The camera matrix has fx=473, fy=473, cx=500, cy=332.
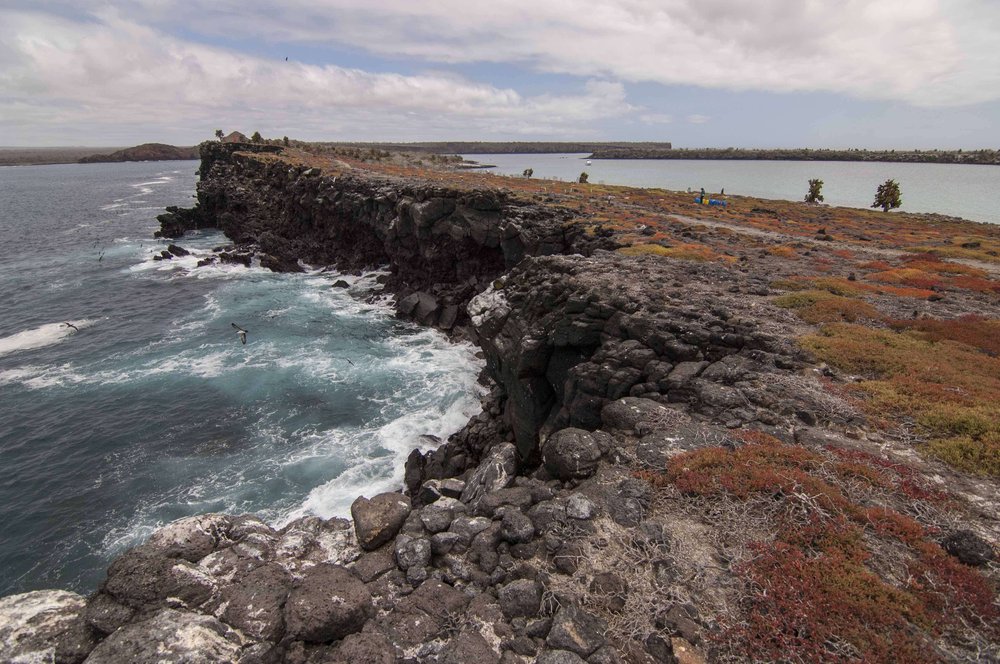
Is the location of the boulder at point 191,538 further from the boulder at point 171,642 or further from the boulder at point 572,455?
the boulder at point 572,455

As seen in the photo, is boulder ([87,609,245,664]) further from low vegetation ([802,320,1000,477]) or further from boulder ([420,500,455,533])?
low vegetation ([802,320,1000,477])

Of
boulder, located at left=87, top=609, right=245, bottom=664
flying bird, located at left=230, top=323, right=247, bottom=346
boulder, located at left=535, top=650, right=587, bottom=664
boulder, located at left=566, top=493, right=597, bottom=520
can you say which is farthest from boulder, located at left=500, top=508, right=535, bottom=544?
flying bird, located at left=230, top=323, right=247, bottom=346

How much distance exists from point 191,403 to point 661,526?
3453 cm

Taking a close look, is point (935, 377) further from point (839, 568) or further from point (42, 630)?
point (42, 630)

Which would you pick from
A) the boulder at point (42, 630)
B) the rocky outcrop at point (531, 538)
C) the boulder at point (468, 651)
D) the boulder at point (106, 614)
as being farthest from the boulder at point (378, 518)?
the boulder at point (42, 630)

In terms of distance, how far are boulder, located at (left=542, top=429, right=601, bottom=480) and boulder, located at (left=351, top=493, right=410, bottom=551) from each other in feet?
14.7

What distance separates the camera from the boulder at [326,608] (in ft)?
29.7

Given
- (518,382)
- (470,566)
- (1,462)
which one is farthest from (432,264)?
(470,566)

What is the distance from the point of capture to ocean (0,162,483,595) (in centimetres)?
2422

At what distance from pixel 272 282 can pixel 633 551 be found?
213 feet

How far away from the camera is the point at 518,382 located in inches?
957

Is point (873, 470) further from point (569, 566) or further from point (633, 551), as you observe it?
point (569, 566)

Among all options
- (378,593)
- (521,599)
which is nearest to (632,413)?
(521,599)

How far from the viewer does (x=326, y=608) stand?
927 cm
